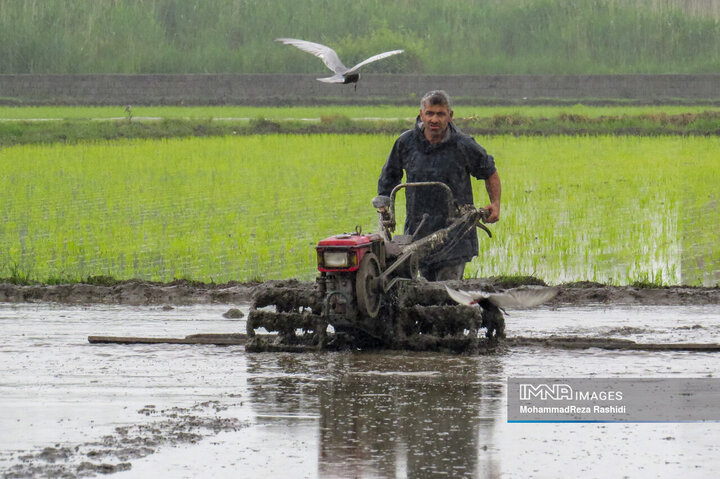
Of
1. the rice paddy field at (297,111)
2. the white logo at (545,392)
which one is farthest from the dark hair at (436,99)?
the rice paddy field at (297,111)

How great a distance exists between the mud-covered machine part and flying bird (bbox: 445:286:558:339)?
0.01 meters

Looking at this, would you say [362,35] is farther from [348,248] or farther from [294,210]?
[348,248]

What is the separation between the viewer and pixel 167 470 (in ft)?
15.4

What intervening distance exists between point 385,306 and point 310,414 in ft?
5.30

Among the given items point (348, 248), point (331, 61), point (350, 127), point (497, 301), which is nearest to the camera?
point (348, 248)

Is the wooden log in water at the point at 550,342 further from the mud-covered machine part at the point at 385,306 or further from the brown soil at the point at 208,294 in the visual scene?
the brown soil at the point at 208,294

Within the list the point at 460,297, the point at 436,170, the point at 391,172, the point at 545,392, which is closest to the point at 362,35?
the point at 391,172

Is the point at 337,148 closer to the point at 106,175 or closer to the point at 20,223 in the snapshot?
the point at 106,175

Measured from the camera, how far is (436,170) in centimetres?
749

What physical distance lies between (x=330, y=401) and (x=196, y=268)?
5613 mm

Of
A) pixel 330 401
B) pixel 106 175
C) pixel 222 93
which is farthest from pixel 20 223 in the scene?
pixel 222 93

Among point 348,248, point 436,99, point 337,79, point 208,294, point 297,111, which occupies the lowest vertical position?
point 208,294

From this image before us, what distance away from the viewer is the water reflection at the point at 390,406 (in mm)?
4828

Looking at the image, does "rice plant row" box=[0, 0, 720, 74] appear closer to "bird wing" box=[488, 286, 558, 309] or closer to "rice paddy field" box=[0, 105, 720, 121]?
"rice paddy field" box=[0, 105, 720, 121]
